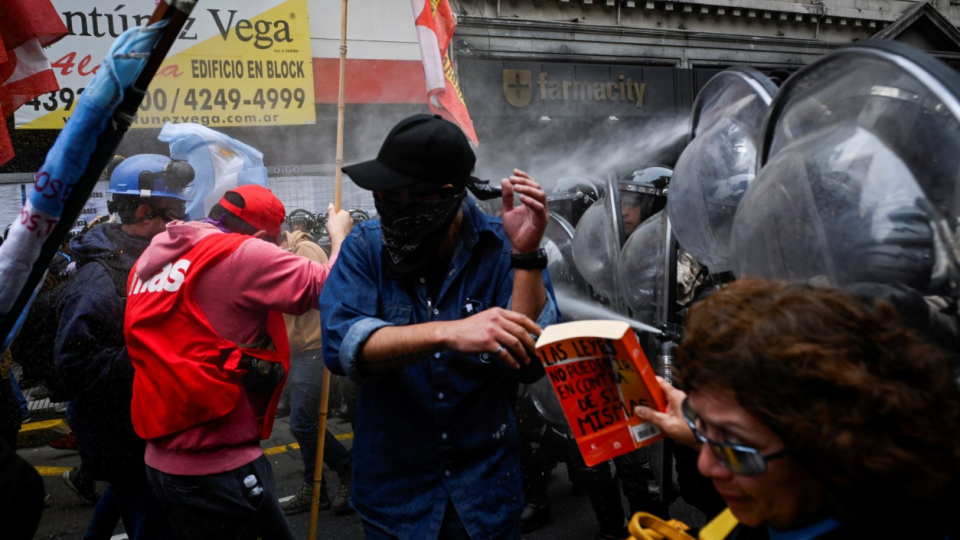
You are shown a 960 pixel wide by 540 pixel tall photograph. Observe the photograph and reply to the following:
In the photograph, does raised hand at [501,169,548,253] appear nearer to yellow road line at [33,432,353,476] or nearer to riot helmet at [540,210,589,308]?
riot helmet at [540,210,589,308]

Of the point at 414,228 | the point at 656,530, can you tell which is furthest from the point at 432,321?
the point at 656,530

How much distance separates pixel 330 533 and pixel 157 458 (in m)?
2.30

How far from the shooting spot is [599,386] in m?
1.46

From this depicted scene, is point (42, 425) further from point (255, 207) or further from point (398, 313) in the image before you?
point (398, 313)

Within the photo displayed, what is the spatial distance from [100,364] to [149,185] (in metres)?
0.82

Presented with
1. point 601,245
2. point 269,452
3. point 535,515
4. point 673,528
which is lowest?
point 269,452

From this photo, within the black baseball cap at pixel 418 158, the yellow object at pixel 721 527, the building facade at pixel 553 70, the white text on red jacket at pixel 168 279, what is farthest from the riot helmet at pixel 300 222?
the yellow object at pixel 721 527

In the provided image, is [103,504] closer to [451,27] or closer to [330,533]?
[330,533]

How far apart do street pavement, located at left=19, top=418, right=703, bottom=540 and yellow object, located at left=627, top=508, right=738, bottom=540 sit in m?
3.11

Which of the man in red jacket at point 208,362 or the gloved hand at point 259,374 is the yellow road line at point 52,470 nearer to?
the man in red jacket at point 208,362

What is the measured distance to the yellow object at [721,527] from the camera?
1387 mm

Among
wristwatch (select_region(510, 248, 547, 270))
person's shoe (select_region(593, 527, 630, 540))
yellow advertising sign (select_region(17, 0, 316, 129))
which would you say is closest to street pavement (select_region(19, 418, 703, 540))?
person's shoe (select_region(593, 527, 630, 540))

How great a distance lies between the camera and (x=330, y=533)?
4.61 metres

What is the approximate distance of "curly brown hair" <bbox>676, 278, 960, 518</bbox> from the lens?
1062mm
